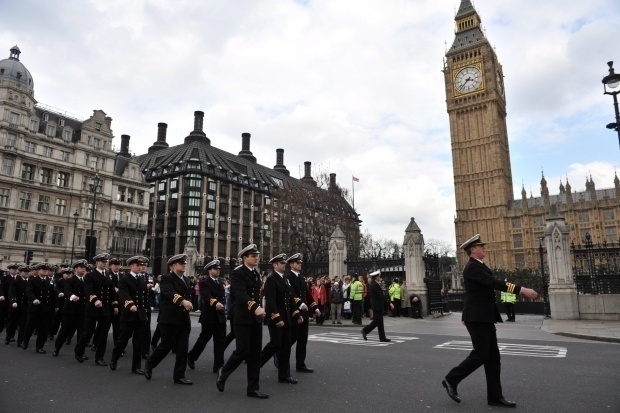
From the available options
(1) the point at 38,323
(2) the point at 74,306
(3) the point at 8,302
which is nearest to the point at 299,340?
(2) the point at 74,306

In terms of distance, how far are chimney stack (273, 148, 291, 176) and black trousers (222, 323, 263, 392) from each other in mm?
95184

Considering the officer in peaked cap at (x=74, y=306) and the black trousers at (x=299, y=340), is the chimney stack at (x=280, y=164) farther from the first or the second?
the black trousers at (x=299, y=340)

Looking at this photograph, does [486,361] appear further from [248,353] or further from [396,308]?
[396,308]

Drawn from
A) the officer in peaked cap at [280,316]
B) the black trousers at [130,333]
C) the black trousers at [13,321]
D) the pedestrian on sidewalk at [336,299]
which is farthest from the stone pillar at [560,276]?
the black trousers at [13,321]

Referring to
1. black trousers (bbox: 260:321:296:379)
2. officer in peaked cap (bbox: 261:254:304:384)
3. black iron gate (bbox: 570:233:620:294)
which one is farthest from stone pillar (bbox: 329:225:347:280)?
black trousers (bbox: 260:321:296:379)

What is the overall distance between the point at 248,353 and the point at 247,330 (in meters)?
0.32

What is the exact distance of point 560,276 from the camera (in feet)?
62.7

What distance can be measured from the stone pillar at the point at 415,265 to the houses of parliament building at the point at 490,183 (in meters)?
72.4

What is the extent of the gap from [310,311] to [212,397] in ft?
8.27

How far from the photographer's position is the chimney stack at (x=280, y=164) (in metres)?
101

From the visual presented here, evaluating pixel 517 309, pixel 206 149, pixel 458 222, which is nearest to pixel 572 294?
pixel 517 309

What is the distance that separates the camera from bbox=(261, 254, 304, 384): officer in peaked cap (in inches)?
265

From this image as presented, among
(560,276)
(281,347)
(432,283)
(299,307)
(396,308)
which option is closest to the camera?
(281,347)

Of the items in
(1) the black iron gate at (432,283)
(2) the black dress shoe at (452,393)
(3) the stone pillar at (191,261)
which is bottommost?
(2) the black dress shoe at (452,393)
